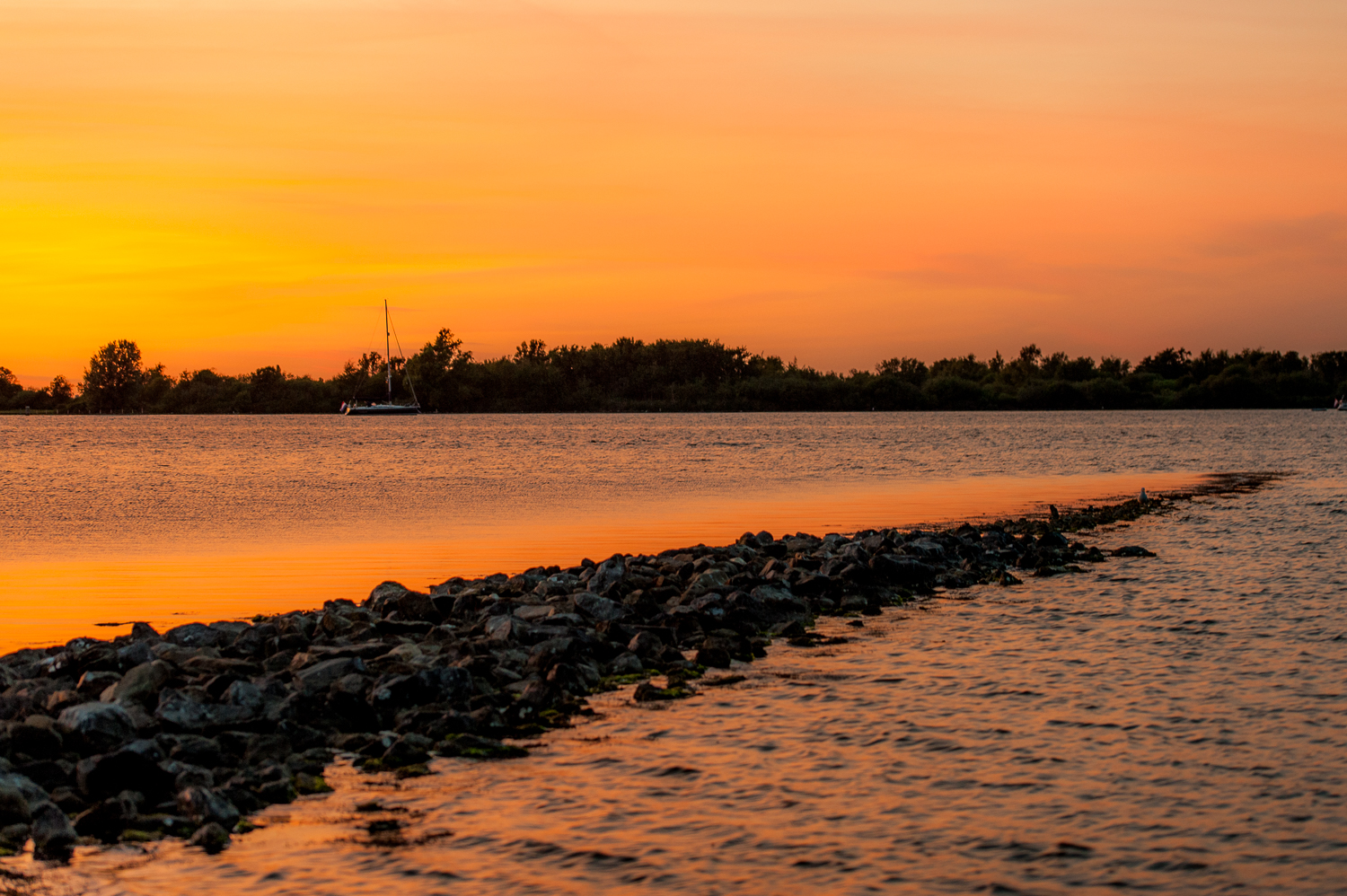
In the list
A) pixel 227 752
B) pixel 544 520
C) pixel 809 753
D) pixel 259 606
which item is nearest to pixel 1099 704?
pixel 809 753

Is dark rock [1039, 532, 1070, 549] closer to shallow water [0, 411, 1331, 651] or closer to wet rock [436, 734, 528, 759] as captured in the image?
shallow water [0, 411, 1331, 651]

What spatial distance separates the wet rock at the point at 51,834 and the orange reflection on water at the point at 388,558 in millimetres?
7528

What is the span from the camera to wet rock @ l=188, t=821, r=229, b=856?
822cm

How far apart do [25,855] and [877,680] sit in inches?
326

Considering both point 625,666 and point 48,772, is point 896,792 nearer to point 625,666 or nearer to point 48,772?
point 625,666

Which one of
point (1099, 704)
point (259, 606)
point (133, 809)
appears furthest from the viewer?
point (259, 606)

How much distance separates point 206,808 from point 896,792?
Result: 5183mm

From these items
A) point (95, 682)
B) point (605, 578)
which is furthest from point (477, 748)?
point (605, 578)

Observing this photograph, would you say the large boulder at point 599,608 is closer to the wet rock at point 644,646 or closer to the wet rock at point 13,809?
the wet rock at point 644,646

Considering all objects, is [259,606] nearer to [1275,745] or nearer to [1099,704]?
[1099,704]

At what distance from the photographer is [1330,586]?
18.9m

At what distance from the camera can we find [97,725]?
32.8ft

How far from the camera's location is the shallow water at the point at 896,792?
25.1ft

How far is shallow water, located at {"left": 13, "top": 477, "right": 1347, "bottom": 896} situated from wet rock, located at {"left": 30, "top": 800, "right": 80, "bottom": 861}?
229 millimetres
